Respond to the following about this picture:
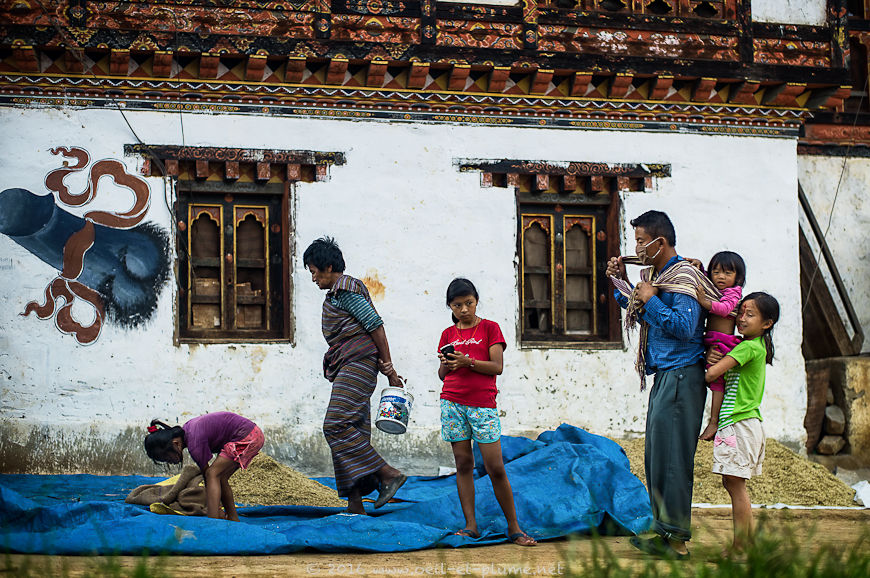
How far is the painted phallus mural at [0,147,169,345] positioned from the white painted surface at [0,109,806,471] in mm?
103

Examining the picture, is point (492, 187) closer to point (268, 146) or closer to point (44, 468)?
point (268, 146)

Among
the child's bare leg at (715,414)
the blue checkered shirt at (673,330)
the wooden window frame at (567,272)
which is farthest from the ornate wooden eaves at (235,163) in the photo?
the child's bare leg at (715,414)

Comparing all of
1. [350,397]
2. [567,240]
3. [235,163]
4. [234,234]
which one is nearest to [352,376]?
[350,397]

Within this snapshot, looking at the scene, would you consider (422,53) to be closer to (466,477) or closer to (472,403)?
(472,403)

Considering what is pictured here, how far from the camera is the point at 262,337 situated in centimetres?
943

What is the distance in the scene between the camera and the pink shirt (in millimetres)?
5293

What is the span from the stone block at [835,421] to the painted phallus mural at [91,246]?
6.80 m

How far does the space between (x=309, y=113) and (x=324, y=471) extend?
3249 millimetres

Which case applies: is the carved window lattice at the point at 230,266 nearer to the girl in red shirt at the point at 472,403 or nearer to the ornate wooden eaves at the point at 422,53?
the ornate wooden eaves at the point at 422,53

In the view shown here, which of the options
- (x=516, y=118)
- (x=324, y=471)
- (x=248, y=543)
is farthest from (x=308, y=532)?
(x=516, y=118)

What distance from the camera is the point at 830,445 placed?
10.7 metres

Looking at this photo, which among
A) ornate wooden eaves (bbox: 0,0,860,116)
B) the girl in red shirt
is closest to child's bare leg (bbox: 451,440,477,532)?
the girl in red shirt

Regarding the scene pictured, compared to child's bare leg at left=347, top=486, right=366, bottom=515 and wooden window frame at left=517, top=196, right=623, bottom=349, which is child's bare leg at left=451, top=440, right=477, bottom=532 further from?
wooden window frame at left=517, top=196, right=623, bottom=349

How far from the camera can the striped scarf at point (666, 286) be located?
5.25 m
